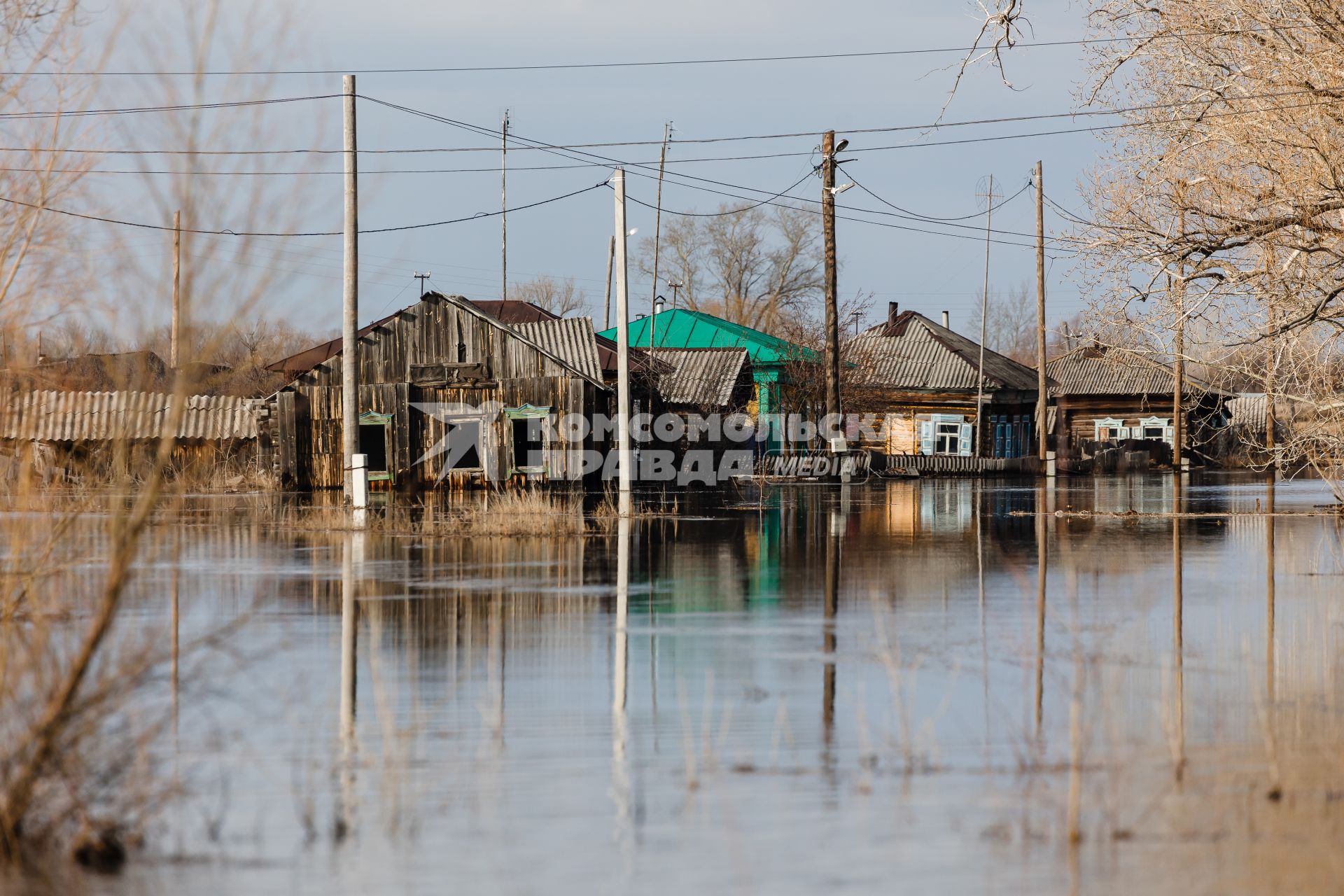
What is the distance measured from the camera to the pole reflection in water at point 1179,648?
24.6 ft

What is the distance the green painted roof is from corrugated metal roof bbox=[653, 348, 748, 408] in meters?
5.17

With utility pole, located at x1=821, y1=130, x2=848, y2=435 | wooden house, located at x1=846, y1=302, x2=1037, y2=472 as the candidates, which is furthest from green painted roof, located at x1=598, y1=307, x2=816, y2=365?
utility pole, located at x1=821, y1=130, x2=848, y2=435

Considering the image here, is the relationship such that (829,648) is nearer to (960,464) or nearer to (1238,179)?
(1238,179)

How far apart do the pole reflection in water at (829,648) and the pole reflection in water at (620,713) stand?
3.56 ft

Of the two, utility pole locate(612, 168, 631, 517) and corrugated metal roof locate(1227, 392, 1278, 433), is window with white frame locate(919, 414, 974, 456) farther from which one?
utility pole locate(612, 168, 631, 517)

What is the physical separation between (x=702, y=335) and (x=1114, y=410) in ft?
79.0

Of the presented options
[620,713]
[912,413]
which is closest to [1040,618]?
[620,713]

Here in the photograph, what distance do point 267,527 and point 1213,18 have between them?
57.4 feet

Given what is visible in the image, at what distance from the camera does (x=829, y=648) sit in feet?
36.0

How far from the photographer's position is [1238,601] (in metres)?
13.9

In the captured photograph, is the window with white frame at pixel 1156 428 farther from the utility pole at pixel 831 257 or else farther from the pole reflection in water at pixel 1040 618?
the pole reflection in water at pixel 1040 618

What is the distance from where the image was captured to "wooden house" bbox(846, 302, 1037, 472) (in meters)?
66.3

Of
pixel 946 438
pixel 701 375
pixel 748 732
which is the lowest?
pixel 748 732

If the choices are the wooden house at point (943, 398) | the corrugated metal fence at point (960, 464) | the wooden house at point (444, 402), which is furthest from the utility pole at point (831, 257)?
the wooden house at point (943, 398)
